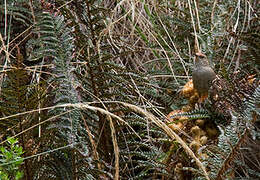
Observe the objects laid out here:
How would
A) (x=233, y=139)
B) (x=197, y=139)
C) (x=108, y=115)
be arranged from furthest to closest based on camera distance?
(x=197, y=139) < (x=233, y=139) < (x=108, y=115)

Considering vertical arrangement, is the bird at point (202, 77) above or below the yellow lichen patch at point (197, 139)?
above

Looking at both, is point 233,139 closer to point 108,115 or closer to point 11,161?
point 108,115

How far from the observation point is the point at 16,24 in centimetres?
186

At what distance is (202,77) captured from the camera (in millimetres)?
1288

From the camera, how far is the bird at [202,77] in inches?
50.5

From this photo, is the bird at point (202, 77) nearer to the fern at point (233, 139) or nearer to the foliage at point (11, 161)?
the fern at point (233, 139)

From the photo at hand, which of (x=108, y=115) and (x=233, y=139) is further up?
(x=108, y=115)

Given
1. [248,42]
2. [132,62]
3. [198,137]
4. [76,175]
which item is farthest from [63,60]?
[132,62]

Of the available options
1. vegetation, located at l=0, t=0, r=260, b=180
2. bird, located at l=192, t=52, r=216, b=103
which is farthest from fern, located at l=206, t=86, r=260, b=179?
bird, located at l=192, t=52, r=216, b=103

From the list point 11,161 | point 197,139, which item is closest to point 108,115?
point 11,161

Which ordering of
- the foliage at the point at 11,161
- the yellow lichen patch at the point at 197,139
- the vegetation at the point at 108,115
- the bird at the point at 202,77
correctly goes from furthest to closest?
the bird at the point at 202,77 < the yellow lichen patch at the point at 197,139 < the vegetation at the point at 108,115 < the foliage at the point at 11,161

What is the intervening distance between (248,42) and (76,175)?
725mm

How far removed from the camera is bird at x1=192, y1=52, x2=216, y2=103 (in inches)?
50.5

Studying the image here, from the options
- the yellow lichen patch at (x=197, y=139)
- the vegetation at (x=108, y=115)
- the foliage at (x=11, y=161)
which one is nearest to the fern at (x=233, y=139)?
the vegetation at (x=108, y=115)
